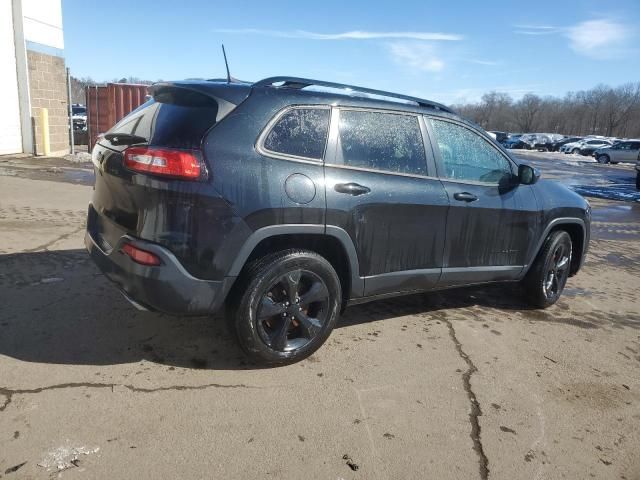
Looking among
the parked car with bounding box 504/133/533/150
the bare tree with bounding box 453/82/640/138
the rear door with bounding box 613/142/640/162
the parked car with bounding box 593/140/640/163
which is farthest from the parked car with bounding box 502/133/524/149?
the bare tree with bounding box 453/82/640/138

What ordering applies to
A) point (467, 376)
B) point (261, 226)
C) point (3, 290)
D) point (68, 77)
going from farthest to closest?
point (68, 77) → point (3, 290) → point (467, 376) → point (261, 226)

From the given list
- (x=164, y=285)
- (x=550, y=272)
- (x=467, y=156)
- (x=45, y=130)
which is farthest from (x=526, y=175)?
(x=45, y=130)

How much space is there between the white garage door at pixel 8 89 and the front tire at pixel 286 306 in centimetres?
1339

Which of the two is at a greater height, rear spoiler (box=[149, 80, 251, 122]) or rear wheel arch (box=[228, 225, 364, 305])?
rear spoiler (box=[149, 80, 251, 122])

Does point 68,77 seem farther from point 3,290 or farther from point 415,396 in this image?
point 415,396

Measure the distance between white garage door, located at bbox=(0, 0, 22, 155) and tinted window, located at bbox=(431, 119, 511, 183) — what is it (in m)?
13.4

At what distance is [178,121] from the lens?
3.04m

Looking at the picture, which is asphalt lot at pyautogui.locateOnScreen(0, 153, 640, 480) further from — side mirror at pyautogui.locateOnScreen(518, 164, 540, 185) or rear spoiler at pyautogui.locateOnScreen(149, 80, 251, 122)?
rear spoiler at pyautogui.locateOnScreen(149, 80, 251, 122)

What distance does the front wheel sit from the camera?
483 cm

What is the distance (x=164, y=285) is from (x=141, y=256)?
0.70 ft

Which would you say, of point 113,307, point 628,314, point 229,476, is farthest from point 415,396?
point 628,314

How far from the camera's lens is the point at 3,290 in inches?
167

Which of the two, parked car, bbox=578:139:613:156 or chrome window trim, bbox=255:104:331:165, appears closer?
chrome window trim, bbox=255:104:331:165

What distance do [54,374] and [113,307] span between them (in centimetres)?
107
